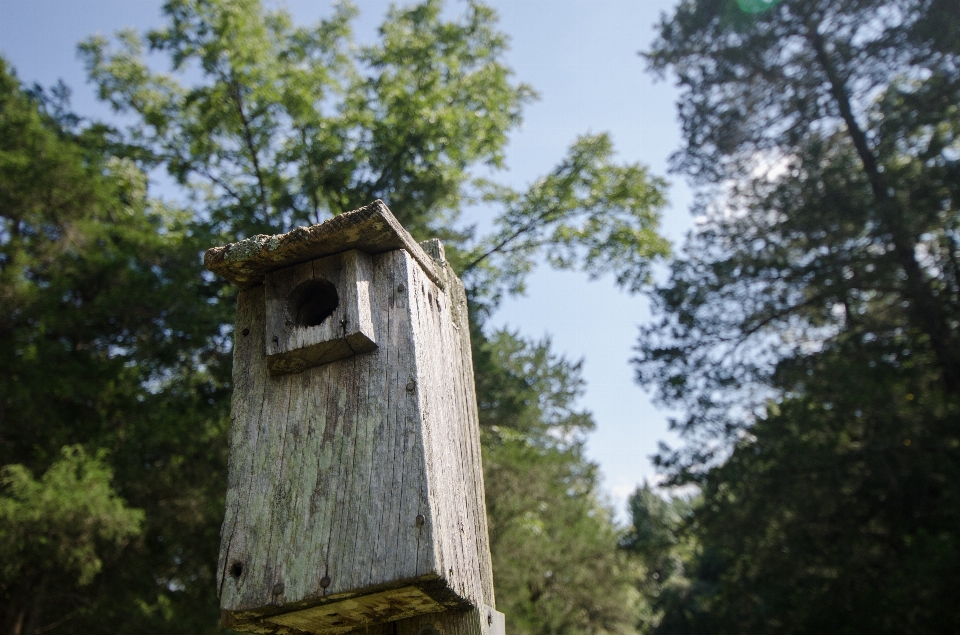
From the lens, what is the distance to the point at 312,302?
301cm

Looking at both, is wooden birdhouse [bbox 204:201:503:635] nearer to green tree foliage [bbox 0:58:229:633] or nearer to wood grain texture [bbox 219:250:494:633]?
wood grain texture [bbox 219:250:494:633]

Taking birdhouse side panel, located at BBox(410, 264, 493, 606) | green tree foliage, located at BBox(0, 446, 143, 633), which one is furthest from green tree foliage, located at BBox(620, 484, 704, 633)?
birdhouse side panel, located at BBox(410, 264, 493, 606)

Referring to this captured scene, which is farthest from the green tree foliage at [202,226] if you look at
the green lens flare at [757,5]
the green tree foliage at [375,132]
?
the green lens flare at [757,5]

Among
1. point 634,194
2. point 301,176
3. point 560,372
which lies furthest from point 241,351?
point 560,372

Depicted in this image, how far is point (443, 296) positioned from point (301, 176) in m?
6.92

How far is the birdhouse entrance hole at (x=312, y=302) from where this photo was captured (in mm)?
2875

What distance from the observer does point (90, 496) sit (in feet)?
29.0

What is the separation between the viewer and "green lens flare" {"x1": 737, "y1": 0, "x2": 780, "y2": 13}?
1336 cm

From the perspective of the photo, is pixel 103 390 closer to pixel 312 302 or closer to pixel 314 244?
pixel 312 302

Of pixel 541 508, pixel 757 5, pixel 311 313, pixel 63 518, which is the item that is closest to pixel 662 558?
pixel 541 508

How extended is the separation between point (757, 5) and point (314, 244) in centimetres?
1312

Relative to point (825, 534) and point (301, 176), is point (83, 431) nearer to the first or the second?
point (301, 176)

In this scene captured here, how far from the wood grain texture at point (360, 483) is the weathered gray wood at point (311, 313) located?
0.05m

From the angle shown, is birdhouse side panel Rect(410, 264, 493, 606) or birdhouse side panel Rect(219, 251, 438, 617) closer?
birdhouse side panel Rect(219, 251, 438, 617)
